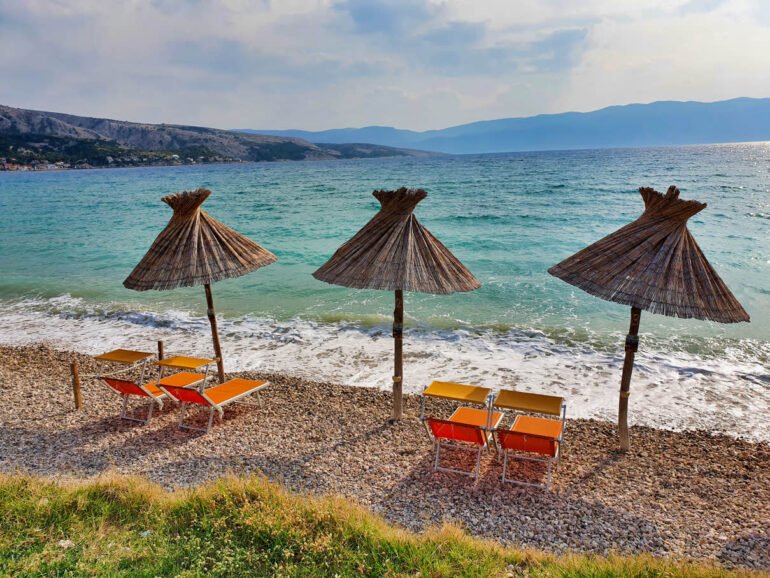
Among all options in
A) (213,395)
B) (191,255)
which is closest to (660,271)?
(213,395)

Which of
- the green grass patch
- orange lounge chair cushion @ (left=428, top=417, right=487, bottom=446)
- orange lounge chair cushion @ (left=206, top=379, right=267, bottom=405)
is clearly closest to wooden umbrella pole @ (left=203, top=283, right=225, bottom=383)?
orange lounge chair cushion @ (left=206, top=379, right=267, bottom=405)

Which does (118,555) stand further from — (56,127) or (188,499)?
(56,127)

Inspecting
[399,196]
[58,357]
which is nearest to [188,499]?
[399,196]

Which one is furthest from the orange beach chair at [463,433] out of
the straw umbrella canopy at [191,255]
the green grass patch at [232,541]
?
the straw umbrella canopy at [191,255]

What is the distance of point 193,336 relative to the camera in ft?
36.3

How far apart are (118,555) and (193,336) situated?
781cm

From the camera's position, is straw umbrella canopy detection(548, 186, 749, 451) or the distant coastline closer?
straw umbrella canopy detection(548, 186, 749, 451)

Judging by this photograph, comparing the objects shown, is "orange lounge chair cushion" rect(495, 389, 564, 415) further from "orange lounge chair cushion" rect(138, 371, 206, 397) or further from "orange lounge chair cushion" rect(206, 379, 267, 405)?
"orange lounge chair cushion" rect(138, 371, 206, 397)

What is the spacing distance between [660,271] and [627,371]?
1274 millimetres

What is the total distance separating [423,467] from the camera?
538 cm

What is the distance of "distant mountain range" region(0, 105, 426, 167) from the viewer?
110 m

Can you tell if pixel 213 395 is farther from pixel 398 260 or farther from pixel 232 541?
pixel 398 260

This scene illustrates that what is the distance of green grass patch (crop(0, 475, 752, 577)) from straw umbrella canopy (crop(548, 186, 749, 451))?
7.62 feet

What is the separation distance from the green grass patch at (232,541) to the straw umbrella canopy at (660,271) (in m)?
2.32
